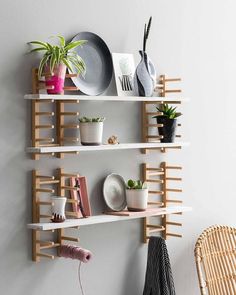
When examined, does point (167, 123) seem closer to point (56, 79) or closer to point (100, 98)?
point (100, 98)

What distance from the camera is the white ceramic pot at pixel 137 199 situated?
317 centimetres

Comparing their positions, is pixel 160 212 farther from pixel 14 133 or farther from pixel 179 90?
pixel 14 133

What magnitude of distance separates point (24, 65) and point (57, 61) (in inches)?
5.9

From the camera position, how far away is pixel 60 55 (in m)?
2.85

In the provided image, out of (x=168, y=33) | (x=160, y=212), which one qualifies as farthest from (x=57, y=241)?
(x=168, y=33)

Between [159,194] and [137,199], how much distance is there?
0.32 m

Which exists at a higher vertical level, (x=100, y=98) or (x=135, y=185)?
(x=100, y=98)

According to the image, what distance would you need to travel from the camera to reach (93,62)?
3125 mm

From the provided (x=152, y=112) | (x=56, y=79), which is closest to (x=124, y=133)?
(x=152, y=112)

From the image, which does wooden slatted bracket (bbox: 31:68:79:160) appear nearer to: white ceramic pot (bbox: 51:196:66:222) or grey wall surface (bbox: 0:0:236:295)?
grey wall surface (bbox: 0:0:236:295)

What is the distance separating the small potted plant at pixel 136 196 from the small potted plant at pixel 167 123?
0.31m

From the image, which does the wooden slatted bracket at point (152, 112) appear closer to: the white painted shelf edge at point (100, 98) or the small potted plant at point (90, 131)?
the white painted shelf edge at point (100, 98)

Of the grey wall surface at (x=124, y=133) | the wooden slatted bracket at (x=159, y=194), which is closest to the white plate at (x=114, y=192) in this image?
the grey wall surface at (x=124, y=133)

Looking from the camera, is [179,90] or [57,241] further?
[179,90]
